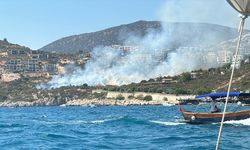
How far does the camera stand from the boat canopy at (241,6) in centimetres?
667

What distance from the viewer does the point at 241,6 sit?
6.77 meters

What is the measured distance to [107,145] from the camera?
3031 cm

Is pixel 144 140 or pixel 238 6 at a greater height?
pixel 238 6

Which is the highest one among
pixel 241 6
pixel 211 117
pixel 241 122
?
pixel 241 6

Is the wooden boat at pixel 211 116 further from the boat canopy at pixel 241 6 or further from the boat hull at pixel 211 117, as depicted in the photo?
the boat canopy at pixel 241 6

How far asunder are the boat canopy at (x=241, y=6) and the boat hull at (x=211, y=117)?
41.5 m

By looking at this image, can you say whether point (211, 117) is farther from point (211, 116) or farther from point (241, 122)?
point (241, 122)

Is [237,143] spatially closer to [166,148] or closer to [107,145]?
[166,148]

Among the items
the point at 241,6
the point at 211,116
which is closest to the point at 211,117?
the point at 211,116

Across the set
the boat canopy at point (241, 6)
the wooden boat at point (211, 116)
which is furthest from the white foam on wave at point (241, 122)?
the boat canopy at point (241, 6)

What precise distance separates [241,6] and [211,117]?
141ft

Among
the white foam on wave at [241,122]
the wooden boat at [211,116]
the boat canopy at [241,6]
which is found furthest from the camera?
the wooden boat at [211,116]

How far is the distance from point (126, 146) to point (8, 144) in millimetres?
7816

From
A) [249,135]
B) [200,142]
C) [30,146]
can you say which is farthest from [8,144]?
[249,135]
